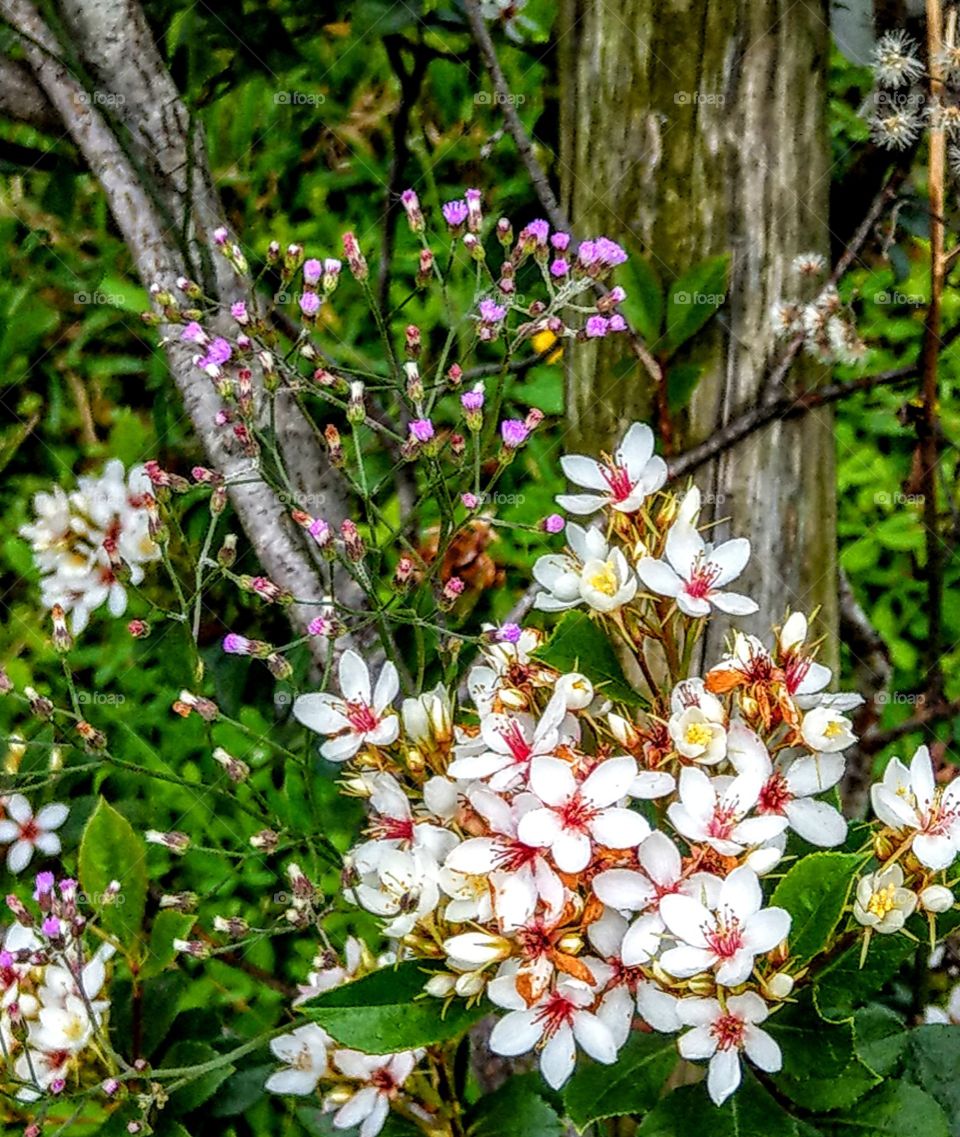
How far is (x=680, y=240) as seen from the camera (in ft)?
3.28

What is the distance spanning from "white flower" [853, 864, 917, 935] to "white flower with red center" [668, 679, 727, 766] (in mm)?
109

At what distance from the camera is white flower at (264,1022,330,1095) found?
2.93ft

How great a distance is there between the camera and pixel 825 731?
713 millimetres

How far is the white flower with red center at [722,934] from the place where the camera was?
0.63 m

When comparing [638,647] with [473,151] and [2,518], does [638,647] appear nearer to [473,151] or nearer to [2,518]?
[473,151]

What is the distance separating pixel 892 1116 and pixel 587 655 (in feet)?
1.16

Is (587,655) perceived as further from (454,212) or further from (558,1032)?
(454,212)

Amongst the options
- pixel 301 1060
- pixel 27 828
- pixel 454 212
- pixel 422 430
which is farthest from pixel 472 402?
pixel 27 828

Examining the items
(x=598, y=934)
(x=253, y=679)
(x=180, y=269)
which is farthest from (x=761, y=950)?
(x=253, y=679)

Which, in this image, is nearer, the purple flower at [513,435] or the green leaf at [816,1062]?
the green leaf at [816,1062]

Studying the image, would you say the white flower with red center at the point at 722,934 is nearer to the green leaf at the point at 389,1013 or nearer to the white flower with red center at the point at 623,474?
the green leaf at the point at 389,1013

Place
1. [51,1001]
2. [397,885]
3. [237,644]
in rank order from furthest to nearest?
[51,1001] → [237,644] → [397,885]

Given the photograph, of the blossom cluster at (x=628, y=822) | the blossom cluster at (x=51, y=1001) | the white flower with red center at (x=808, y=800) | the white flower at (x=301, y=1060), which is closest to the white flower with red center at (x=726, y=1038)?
the blossom cluster at (x=628, y=822)

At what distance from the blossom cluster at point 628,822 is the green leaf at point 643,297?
0.22 metres
